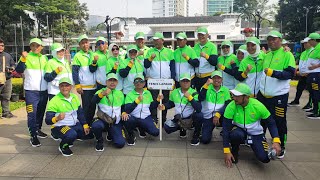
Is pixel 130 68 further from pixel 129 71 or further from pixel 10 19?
pixel 10 19

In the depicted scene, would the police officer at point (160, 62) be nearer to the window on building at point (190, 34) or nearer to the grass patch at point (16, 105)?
the grass patch at point (16, 105)

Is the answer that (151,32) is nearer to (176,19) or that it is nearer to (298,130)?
(176,19)

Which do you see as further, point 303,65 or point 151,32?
point 151,32

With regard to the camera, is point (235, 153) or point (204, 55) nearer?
point (235, 153)

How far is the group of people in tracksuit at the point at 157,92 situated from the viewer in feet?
15.3

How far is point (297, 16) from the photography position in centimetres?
3219

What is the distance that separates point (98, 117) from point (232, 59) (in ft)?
9.18

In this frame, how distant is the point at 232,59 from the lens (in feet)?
20.0

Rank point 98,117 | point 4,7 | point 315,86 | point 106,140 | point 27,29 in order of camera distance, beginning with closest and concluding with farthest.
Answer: point 98,117, point 106,140, point 315,86, point 4,7, point 27,29

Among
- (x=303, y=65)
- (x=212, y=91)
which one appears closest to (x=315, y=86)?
(x=303, y=65)

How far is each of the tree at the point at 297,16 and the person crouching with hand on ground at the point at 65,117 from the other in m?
29.6

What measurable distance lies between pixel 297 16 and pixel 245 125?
3157 centimetres

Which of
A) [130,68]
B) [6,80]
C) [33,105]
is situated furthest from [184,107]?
[6,80]

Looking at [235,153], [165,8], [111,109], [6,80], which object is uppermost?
[165,8]
